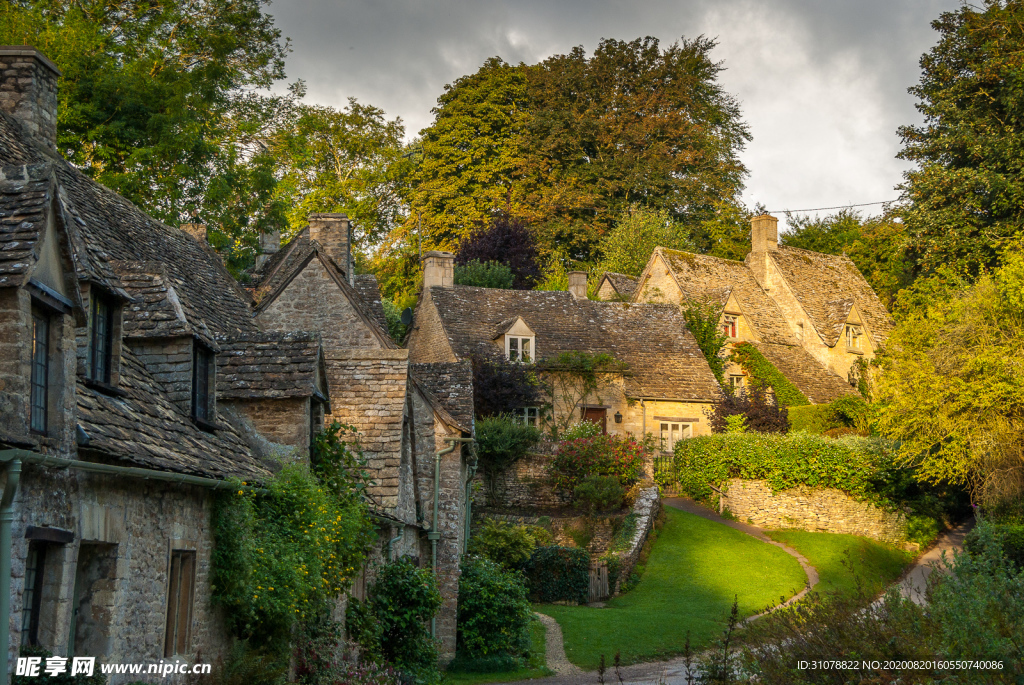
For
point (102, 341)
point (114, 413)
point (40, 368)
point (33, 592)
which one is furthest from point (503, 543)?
point (40, 368)

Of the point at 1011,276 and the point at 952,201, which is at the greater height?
the point at 952,201

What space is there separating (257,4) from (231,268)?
32.3 feet

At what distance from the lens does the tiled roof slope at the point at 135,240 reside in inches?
477

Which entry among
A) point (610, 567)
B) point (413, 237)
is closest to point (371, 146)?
point (413, 237)

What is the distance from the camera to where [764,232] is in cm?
5559

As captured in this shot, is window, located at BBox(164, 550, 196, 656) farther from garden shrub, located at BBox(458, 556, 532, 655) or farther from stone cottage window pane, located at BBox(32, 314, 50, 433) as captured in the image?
garden shrub, located at BBox(458, 556, 532, 655)

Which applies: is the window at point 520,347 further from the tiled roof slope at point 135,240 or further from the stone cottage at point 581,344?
the tiled roof slope at point 135,240

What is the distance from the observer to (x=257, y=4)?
32.3 metres

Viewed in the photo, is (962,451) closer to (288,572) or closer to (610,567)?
(610,567)

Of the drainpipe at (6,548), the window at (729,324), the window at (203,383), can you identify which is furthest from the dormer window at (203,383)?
the window at (729,324)

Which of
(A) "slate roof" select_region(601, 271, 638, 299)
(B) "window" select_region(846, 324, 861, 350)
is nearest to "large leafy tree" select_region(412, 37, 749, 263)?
(A) "slate roof" select_region(601, 271, 638, 299)

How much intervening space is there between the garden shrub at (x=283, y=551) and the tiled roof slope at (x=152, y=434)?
43 centimetres

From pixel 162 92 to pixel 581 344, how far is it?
885 inches

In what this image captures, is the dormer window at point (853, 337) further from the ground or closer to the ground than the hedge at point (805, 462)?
further from the ground
